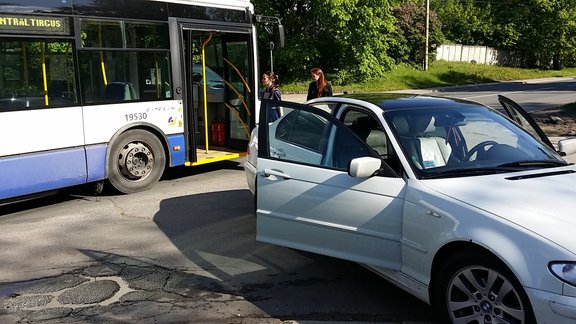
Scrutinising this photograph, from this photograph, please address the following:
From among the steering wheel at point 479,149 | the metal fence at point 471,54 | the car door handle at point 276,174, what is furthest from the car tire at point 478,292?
the metal fence at point 471,54

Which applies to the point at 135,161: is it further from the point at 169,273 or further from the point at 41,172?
the point at 169,273

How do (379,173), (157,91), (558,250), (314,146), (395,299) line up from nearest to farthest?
(558,250) → (379,173) → (395,299) → (314,146) → (157,91)

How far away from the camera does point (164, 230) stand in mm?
6164

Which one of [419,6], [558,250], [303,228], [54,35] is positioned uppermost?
[419,6]

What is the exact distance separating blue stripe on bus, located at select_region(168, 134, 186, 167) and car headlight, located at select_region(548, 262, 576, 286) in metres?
6.31

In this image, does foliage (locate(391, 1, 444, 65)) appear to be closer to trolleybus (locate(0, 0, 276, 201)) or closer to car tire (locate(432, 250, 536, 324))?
trolleybus (locate(0, 0, 276, 201))

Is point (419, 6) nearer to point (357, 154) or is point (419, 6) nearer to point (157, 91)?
point (157, 91)

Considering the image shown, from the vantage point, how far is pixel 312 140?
4680 millimetres

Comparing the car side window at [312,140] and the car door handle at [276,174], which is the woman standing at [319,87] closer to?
the car side window at [312,140]

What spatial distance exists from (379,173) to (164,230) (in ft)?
10.2

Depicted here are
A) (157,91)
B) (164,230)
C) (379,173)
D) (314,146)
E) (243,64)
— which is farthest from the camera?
(243,64)

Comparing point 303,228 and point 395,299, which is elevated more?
point 303,228

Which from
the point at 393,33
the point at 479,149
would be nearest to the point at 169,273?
the point at 479,149

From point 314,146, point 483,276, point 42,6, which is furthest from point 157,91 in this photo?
point 483,276
